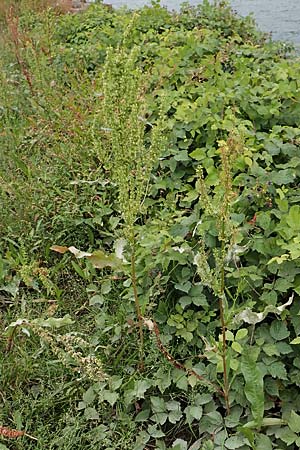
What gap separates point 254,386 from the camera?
5.13 ft

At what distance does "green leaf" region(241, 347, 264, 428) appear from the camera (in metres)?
1.55

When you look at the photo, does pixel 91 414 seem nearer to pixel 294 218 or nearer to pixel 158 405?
pixel 158 405

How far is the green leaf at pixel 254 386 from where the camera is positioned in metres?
1.55

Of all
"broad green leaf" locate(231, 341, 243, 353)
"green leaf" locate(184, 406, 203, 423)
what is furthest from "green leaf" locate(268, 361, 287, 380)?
"green leaf" locate(184, 406, 203, 423)

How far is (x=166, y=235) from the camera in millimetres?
1957

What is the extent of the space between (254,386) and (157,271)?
22.2 inches

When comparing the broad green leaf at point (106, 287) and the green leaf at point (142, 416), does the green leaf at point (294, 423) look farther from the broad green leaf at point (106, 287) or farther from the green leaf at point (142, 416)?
the broad green leaf at point (106, 287)

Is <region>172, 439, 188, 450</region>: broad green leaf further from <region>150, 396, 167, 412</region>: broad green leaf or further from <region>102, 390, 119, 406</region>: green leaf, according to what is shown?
<region>102, 390, 119, 406</region>: green leaf

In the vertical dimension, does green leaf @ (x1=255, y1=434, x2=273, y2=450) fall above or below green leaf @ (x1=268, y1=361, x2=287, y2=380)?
below

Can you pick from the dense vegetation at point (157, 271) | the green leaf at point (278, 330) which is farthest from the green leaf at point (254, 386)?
the green leaf at point (278, 330)

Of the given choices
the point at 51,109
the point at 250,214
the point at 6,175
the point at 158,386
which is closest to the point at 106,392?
the point at 158,386

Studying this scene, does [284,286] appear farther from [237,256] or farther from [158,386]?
[158,386]

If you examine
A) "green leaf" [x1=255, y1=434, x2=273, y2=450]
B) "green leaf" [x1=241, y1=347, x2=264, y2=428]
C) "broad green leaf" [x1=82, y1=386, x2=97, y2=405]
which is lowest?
"broad green leaf" [x1=82, y1=386, x2=97, y2=405]

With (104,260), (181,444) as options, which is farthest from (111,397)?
(104,260)
